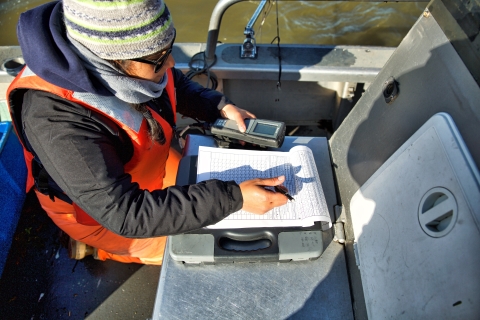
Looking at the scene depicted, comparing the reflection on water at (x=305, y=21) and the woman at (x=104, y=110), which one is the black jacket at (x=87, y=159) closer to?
the woman at (x=104, y=110)

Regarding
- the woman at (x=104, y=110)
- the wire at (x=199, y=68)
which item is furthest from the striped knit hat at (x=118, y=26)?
the wire at (x=199, y=68)

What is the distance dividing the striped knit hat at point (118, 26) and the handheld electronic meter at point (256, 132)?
19.3 inches

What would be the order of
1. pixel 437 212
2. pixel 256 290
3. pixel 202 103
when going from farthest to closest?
pixel 202 103 < pixel 256 290 < pixel 437 212

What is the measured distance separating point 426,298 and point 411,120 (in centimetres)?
54

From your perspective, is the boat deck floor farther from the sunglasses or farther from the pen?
the sunglasses

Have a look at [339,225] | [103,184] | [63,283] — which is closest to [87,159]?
[103,184]

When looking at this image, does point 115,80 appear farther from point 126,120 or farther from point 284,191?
point 284,191

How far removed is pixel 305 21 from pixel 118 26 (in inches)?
143

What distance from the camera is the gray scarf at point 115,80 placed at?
3.51ft

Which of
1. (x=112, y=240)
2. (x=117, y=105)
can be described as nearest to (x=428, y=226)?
(x=117, y=105)

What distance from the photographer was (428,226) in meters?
0.93

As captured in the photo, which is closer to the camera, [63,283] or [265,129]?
[265,129]

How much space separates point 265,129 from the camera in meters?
1.47

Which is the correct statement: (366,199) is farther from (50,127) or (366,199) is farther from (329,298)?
(50,127)
